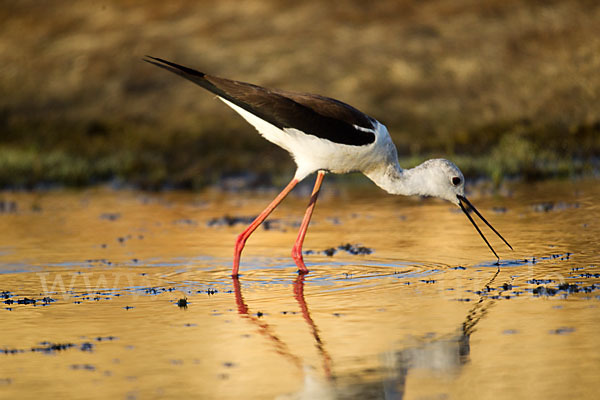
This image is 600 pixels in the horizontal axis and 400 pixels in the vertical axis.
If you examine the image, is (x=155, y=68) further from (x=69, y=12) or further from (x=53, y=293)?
(x=53, y=293)

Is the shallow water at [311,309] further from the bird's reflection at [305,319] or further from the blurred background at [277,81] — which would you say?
the blurred background at [277,81]

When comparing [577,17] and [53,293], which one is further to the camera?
[577,17]

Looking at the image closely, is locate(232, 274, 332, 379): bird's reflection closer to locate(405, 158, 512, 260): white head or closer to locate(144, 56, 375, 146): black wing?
locate(144, 56, 375, 146): black wing

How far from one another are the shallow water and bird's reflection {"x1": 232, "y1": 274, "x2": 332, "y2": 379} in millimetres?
14

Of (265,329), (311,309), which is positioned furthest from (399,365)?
(311,309)

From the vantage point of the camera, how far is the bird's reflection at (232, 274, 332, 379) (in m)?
5.58

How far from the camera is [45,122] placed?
19.8 metres

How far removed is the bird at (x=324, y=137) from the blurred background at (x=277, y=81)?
5.57m

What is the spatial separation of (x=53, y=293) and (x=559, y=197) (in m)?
6.81

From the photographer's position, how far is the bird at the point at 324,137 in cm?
849

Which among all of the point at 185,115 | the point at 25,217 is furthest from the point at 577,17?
the point at 25,217

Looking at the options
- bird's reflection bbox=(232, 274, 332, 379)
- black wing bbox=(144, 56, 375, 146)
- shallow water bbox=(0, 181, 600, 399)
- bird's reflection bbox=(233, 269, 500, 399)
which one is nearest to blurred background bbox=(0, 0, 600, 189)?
shallow water bbox=(0, 181, 600, 399)

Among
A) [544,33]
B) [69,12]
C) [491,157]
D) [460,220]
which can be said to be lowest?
[460,220]

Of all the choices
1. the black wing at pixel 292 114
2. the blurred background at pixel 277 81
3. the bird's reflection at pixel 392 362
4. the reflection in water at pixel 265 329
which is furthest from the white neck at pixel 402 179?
the blurred background at pixel 277 81
